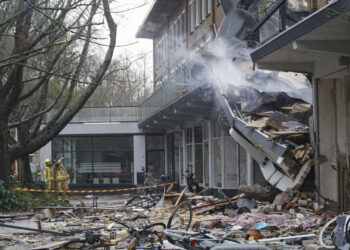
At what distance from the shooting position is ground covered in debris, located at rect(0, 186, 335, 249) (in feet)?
27.9

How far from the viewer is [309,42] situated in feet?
33.0

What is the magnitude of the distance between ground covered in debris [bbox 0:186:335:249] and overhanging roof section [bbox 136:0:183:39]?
20.1 meters

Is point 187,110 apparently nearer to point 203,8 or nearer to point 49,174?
point 49,174

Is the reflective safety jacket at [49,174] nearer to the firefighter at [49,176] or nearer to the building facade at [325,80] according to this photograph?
the firefighter at [49,176]

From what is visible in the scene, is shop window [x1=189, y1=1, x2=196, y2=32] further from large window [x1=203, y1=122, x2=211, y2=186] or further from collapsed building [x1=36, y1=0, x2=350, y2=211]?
large window [x1=203, y1=122, x2=211, y2=186]

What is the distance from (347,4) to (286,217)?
482 centimetres

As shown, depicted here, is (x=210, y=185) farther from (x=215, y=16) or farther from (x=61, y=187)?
(x=215, y=16)

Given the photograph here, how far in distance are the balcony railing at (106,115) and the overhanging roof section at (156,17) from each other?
21.7 feet

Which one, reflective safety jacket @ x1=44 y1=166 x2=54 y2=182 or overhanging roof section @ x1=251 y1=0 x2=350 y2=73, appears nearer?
overhanging roof section @ x1=251 y1=0 x2=350 y2=73

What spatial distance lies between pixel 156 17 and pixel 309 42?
1152 inches

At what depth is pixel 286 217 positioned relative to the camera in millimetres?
11086

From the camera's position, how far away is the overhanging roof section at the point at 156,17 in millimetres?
34938

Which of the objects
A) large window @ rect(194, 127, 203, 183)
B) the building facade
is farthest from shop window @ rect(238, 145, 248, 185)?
the building facade

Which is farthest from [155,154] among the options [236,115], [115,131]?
[236,115]
